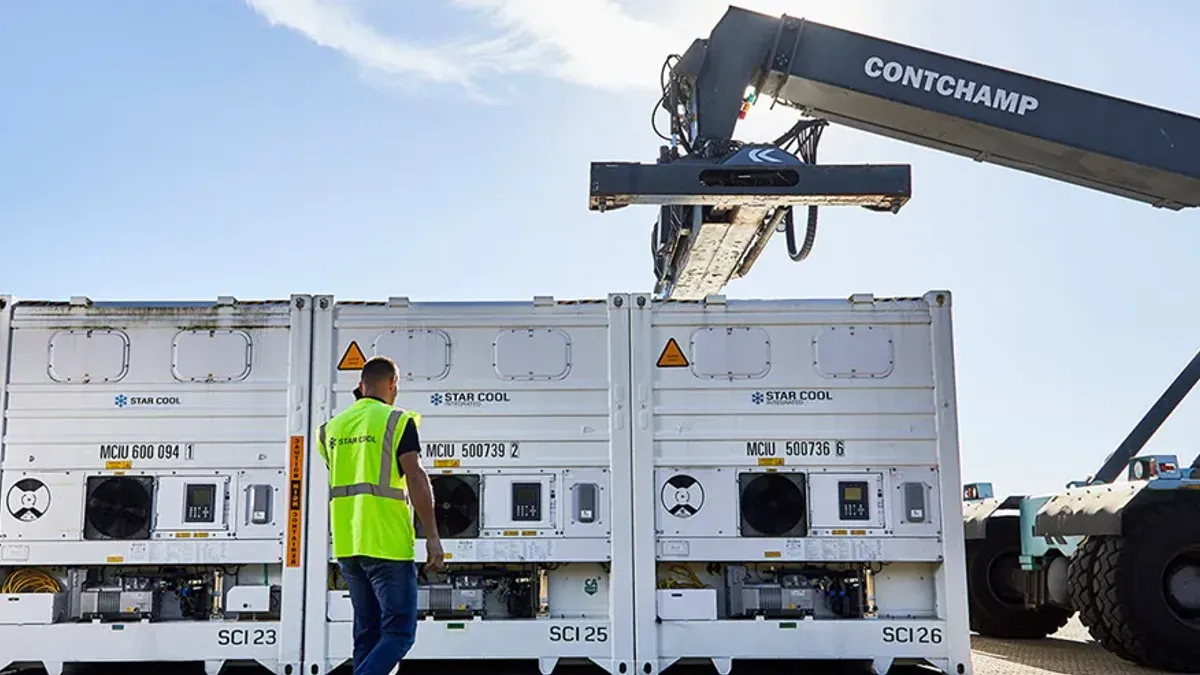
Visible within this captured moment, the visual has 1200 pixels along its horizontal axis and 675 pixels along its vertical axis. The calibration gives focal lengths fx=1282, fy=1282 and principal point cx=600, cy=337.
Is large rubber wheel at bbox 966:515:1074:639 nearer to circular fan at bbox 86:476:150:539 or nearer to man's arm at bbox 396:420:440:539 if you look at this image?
circular fan at bbox 86:476:150:539

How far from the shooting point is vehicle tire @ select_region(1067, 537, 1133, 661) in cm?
1001

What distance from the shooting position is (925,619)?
834 cm

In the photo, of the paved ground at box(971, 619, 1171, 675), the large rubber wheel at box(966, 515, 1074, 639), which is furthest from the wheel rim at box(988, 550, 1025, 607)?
the paved ground at box(971, 619, 1171, 675)

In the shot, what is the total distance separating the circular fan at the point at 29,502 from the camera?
845 cm

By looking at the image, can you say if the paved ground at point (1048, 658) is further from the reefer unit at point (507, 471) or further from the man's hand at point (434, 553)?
the man's hand at point (434, 553)

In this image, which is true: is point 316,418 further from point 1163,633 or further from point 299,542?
point 1163,633

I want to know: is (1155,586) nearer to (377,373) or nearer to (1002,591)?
(1002,591)

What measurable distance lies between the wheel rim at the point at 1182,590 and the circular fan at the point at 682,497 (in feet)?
13.2

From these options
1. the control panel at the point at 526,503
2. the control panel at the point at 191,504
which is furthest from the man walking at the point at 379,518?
the control panel at the point at 191,504

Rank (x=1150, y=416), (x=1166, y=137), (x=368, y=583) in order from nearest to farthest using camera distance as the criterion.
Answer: (x=368, y=583) < (x=1166, y=137) < (x=1150, y=416)

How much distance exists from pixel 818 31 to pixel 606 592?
4772 mm

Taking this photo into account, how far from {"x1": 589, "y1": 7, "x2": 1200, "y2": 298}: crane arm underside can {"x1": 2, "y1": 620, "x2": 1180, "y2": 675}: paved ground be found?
3.19 meters

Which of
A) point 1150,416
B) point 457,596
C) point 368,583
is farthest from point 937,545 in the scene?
point 1150,416

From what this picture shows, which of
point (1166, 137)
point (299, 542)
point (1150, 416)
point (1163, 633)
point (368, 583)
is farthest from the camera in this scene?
point (1150, 416)
